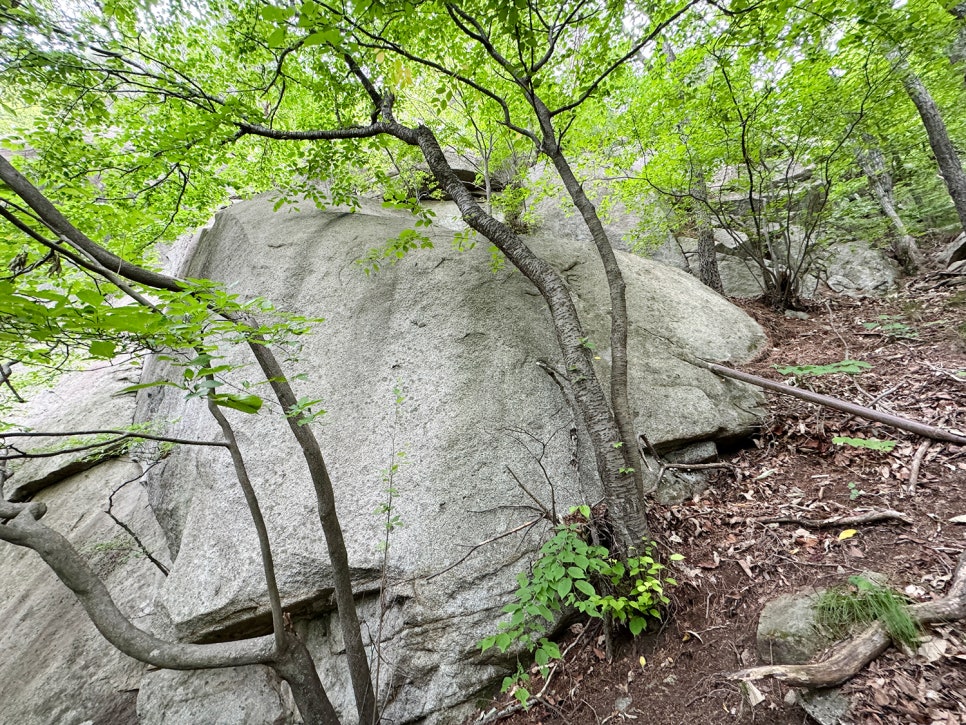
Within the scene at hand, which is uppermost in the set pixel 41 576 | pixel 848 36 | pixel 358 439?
pixel 848 36

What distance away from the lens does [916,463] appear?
3379 mm

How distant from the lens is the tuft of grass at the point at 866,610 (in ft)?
6.79

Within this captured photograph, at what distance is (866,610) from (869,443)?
2171 millimetres

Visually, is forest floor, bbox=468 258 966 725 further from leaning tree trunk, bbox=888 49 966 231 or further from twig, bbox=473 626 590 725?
leaning tree trunk, bbox=888 49 966 231

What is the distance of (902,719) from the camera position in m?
1.81

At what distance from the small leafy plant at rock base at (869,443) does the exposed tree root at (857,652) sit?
1837mm

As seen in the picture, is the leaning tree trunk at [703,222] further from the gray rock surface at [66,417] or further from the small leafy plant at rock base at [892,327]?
the gray rock surface at [66,417]

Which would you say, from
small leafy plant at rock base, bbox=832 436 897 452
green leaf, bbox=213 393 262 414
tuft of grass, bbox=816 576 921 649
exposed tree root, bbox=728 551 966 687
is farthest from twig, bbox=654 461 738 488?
green leaf, bbox=213 393 262 414

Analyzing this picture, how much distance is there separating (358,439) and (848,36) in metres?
7.34

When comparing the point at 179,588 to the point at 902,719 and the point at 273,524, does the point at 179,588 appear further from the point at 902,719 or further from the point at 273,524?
the point at 902,719

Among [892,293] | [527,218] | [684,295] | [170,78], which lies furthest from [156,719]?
[892,293]

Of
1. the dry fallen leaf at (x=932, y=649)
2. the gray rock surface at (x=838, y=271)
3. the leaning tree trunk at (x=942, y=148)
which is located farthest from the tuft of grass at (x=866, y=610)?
the leaning tree trunk at (x=942, y=148)

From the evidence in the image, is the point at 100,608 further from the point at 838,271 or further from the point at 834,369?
the point at 838,271

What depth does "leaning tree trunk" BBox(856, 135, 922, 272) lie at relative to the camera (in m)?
9.17
